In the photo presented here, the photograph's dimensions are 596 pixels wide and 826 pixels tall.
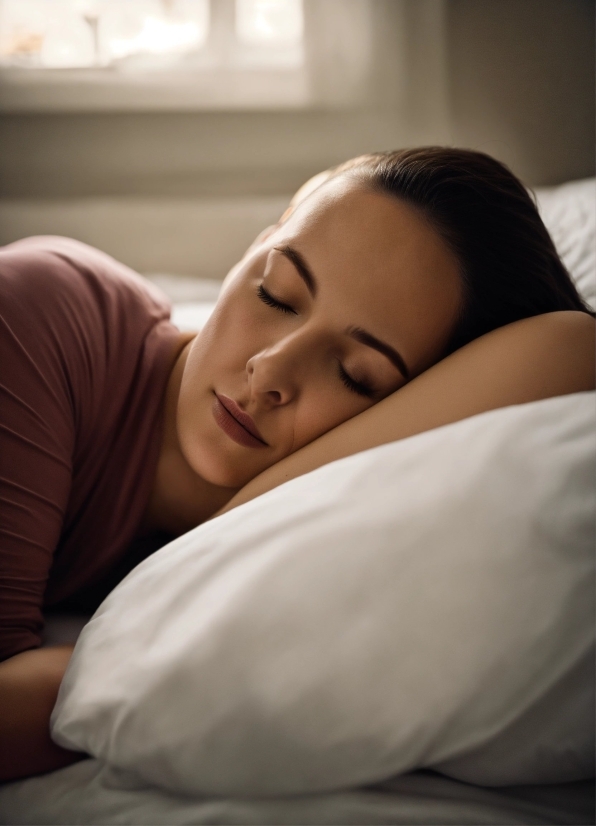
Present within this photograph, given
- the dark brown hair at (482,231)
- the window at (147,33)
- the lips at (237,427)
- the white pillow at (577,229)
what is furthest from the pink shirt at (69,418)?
the window at (147,33)

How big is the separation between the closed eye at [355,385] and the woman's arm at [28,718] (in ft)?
1.32

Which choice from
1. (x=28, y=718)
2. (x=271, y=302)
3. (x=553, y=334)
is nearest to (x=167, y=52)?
(x=271, y=302)

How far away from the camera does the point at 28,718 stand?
1.65 feet

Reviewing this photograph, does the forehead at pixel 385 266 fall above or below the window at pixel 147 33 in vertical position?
below

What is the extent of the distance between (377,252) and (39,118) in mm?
1399

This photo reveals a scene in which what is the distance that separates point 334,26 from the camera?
5.41 feet

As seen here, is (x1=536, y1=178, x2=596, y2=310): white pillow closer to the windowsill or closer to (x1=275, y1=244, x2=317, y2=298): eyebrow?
(x1=275, y1=244, x2=317, y2=298): eyebrow

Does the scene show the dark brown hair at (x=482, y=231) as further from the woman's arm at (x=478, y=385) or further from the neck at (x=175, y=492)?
the neck at (x=175, y=492)

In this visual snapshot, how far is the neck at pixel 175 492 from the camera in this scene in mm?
786

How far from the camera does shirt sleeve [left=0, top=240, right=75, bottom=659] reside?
58 cm

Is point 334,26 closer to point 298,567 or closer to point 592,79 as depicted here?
point 592,79

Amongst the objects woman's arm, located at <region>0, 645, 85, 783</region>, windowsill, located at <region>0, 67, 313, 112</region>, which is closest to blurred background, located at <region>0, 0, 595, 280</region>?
windowsill, located at <region>0, 67, 313, 112</region>

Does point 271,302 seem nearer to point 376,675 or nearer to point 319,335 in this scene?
point 319,335

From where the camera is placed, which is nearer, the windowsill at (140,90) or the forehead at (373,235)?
the forehead at (373,235)
